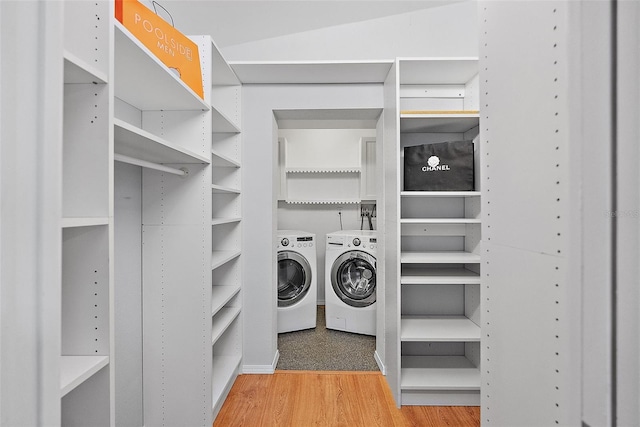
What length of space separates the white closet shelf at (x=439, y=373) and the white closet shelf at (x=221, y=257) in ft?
4.43

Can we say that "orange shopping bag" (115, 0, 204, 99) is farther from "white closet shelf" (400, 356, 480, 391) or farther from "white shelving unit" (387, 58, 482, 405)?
"white closet shelf" (400, 356, 480, 391)

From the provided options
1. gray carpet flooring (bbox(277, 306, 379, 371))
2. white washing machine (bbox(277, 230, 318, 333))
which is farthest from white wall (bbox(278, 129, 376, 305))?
gray carpet flooring (bbox(277, 306, 379, 371))

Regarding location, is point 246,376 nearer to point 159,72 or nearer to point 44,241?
point 159,72

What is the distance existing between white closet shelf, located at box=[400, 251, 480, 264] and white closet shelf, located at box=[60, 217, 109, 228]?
66.7 inches

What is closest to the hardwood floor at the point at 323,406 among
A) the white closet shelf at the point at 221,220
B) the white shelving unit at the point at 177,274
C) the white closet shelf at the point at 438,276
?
the white shelving unit at the point at 177,274

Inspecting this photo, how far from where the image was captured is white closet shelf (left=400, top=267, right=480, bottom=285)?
2.18 metres

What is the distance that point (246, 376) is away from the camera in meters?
2.55

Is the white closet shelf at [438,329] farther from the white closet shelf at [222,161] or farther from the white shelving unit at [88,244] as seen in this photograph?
the white shelving unit at [88,244]

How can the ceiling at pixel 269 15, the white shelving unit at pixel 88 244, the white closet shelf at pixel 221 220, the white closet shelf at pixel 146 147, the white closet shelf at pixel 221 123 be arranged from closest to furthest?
the white shelving unit at pixel 88 244 < the white closet shelf at pixel 146 147 < the white closet shelf at pixel 221 220 < the white closet shelf at pixel 221 123 < the ceiling at pixel 269 15

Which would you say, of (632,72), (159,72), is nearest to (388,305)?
(159,72)

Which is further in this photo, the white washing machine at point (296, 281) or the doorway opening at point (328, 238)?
the white washing machine at point (296, 281)

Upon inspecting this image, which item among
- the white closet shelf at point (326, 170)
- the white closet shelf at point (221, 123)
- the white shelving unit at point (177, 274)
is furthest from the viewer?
the white closet shelf at point (326, 170)

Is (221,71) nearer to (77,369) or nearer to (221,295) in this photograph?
(221,295)

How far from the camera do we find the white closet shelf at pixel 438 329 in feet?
7.06
